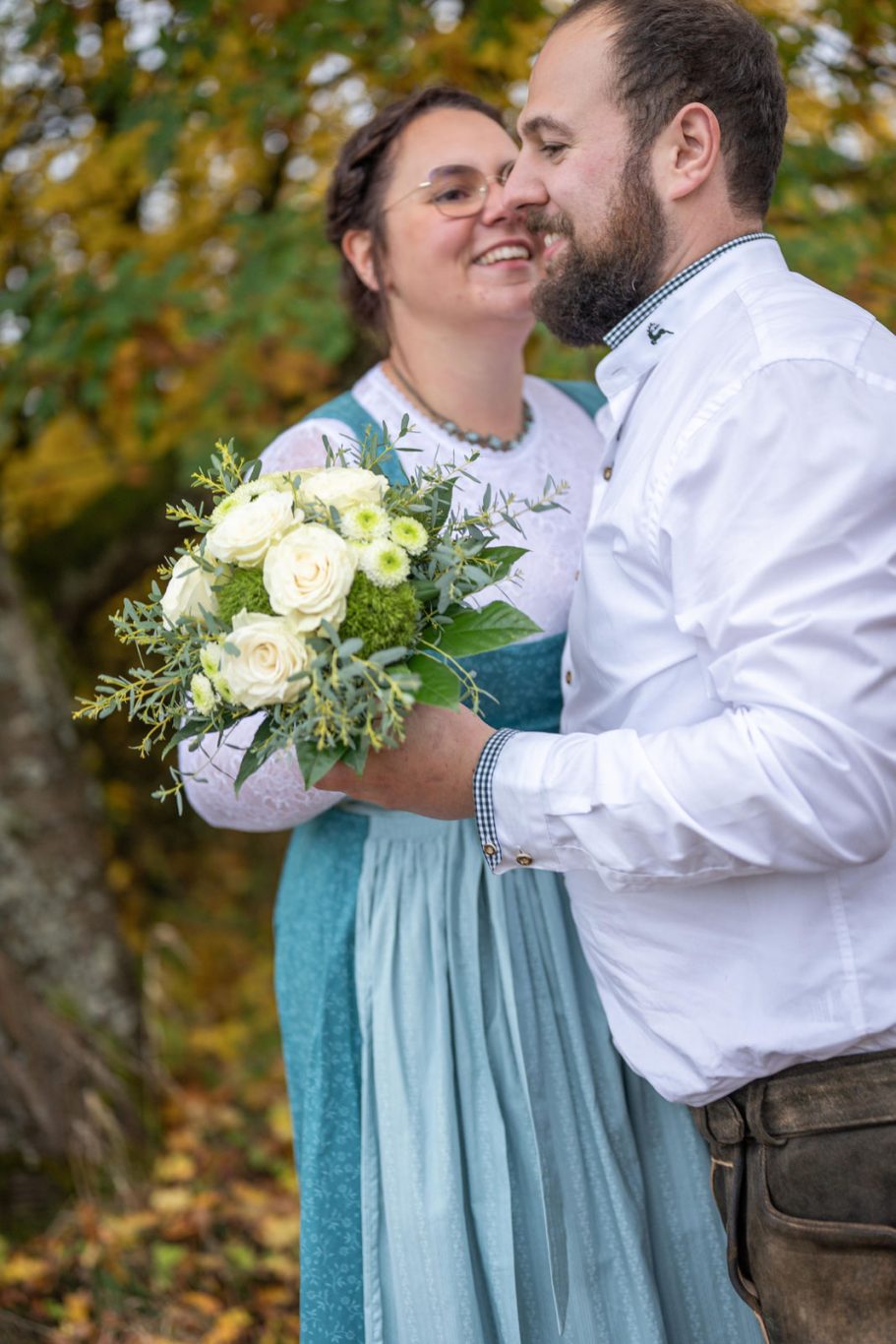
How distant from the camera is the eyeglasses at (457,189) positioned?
7.36 feet

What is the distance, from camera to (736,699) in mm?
1377

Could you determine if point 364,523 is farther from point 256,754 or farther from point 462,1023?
point 462,1023

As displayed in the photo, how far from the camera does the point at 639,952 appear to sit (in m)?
1.69

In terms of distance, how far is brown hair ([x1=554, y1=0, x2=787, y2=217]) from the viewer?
1.68 m

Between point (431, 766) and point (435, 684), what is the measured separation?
14cm

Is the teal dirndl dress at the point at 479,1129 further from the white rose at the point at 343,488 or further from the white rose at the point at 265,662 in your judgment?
the white rose at the point at 265,662

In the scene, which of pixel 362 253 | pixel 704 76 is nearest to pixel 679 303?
pixel 704 76

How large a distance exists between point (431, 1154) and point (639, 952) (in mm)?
545

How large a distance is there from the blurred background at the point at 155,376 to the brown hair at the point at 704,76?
1593mm

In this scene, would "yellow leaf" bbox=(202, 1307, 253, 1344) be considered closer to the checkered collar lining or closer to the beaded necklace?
the beaded necklace

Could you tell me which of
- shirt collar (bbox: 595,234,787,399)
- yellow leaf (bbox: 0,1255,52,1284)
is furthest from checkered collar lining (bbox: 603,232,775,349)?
yellow leaf (bbox: 0,1255,52,1284)

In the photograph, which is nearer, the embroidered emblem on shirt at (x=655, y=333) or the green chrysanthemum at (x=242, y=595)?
the green chrysanthemum at (x=242, y=595)

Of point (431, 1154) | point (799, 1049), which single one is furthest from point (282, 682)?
point (431, 1154)

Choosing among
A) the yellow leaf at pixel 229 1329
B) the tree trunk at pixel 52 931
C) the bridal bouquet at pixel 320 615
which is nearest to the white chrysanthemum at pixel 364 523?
the bridal bouquet at pixel 320 615
